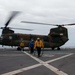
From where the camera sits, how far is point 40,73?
13.0 meters

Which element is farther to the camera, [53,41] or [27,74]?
[53,41]

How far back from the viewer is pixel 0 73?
12875 mm

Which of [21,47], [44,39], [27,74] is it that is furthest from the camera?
[44,39]

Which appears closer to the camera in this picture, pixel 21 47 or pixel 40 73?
pixel 40 73

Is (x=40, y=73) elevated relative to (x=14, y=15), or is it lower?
lower

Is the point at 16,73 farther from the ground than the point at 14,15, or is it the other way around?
the point at 14,15

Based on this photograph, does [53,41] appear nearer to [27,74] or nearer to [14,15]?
[14,15]

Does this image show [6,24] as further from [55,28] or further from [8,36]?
[55,28]

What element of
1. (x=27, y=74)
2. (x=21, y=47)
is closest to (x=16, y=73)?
(x=27, y=74)

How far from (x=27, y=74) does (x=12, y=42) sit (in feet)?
113

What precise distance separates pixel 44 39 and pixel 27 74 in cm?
3680

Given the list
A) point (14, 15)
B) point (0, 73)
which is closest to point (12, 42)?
point (14, 15)

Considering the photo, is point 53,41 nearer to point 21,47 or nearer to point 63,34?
point 63,34

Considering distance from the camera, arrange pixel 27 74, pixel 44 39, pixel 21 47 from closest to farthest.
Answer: pixel 27 74
pixel 21 47
pixel 44 39
